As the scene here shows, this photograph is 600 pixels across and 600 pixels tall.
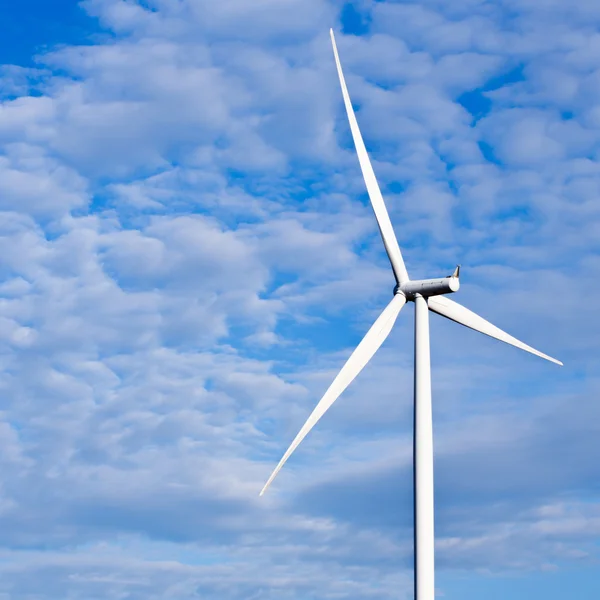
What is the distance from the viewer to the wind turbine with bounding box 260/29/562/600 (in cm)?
5525

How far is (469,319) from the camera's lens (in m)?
63.0

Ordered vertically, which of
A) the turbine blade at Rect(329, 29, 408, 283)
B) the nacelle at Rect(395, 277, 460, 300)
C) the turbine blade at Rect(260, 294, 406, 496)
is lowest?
the turbine blade at Rect(260, 294, 406, 496)

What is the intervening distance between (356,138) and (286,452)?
819 inches

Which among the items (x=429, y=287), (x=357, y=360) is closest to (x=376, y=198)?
(x=429, y=287)

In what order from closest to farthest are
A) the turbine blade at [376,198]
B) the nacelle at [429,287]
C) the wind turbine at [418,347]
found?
the wind turbine at [418,347], the nacelle at [429,287], the turbine blade at [376,198]

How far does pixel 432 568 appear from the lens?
5534cm

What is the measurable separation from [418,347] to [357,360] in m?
3.31

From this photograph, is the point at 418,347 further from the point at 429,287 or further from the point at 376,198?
the point at 376,198

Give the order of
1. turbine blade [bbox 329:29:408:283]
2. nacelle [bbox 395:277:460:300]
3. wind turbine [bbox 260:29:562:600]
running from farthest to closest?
turbine blade [bbox 329:29:408:283], nacelle [bbox 395:277:460:300], wind turbine [bbox 260:29:562:600]

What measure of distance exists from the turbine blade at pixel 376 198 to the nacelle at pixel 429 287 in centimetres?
115

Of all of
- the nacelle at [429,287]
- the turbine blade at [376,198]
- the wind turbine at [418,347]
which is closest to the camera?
the wind turbine at [418,347]

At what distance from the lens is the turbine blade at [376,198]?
6353 cm

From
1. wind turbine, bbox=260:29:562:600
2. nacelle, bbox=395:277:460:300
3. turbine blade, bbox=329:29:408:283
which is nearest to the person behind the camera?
wind turbine, bbox=260:29:562:600

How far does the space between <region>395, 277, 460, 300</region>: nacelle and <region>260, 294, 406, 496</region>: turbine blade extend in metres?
0.49
